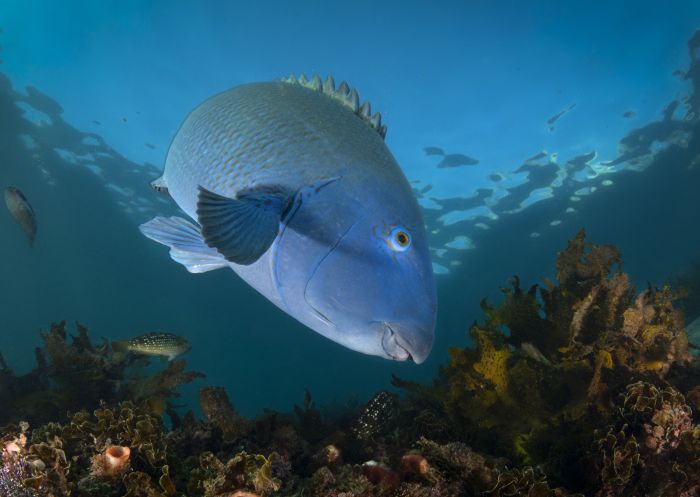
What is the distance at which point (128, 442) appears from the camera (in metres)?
2.47

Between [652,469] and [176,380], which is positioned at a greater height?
[652,469]

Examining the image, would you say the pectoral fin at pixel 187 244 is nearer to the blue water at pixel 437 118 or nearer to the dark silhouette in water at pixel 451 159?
the blue water at pixel 437 118

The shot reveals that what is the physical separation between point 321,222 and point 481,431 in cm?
278

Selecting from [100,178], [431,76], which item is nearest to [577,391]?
[431,76]

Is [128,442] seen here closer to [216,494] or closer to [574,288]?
[216,494]

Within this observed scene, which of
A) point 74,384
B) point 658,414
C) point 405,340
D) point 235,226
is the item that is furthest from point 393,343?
point 74,384

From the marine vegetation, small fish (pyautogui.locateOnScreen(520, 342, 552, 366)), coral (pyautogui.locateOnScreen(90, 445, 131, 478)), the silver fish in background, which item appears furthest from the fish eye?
the silver fish in background

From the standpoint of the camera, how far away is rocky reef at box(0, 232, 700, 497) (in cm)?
200

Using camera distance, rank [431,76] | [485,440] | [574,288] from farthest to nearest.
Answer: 1. [431,76]
2. [574,288]
3. [485,440]

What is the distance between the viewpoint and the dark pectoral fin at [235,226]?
1098 mm

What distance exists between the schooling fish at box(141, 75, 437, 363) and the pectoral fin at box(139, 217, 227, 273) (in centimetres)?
8

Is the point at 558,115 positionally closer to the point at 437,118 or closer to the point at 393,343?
the point at 437,118

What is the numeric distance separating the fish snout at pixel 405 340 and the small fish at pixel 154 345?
580cm

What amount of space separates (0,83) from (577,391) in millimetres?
25266
